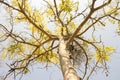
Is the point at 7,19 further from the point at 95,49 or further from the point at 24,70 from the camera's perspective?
the point at 95,49

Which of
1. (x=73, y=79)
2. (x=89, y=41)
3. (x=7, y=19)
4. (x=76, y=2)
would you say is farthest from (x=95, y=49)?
(x=73, y=79)

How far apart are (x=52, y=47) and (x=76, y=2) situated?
180cm

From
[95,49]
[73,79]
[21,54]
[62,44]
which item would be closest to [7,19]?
[21,54]

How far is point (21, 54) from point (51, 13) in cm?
187

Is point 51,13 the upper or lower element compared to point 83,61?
upper

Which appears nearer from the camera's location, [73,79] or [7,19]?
[73,79]

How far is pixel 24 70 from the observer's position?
9305mm

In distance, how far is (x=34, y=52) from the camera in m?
9.48

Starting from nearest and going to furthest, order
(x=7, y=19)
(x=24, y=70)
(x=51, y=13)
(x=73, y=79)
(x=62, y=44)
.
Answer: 1. (x=73, y=79)
2. (x=62, y=44)
3. (x=7, y=19)
4. (x=24, y=70)
5. (x=51, y=13)

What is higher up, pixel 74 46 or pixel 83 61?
pixel 74 46

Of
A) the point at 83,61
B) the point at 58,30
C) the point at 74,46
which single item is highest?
the point at 58,30

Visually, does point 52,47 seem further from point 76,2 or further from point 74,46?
point 76,2

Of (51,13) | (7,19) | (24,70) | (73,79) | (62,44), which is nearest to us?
(73,79)

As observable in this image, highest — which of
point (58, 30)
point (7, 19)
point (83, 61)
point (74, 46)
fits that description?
point (7, 19)
